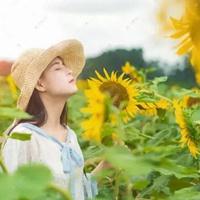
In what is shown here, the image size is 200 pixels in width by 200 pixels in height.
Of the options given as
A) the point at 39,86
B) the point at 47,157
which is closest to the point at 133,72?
the point at 39,86

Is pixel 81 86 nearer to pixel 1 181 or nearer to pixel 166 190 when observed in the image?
pixel 166 190

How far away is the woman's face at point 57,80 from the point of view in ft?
5.04

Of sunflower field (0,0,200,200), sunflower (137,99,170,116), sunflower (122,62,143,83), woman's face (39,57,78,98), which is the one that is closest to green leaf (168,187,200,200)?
sunflower field (0,0,200,200)

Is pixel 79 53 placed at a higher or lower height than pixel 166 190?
higher

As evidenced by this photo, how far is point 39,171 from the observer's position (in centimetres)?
63

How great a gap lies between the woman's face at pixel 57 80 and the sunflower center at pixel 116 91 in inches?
3.1

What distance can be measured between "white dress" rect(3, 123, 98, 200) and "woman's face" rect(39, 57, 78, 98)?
0.11 meters

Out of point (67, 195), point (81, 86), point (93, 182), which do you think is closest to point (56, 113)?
point (93, 182)

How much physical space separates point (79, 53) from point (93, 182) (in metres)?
0.37

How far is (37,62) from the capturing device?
1.57 m

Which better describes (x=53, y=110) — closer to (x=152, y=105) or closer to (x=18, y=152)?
(x=18, y=152)

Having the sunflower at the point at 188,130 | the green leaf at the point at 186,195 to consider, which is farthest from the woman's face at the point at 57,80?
the green leaf at the point at 186,195

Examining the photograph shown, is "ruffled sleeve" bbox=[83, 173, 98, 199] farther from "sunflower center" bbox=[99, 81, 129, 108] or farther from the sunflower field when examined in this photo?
"sunflower center" bbox=[99, 81, 129, 108]

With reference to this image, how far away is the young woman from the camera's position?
4.73ft
